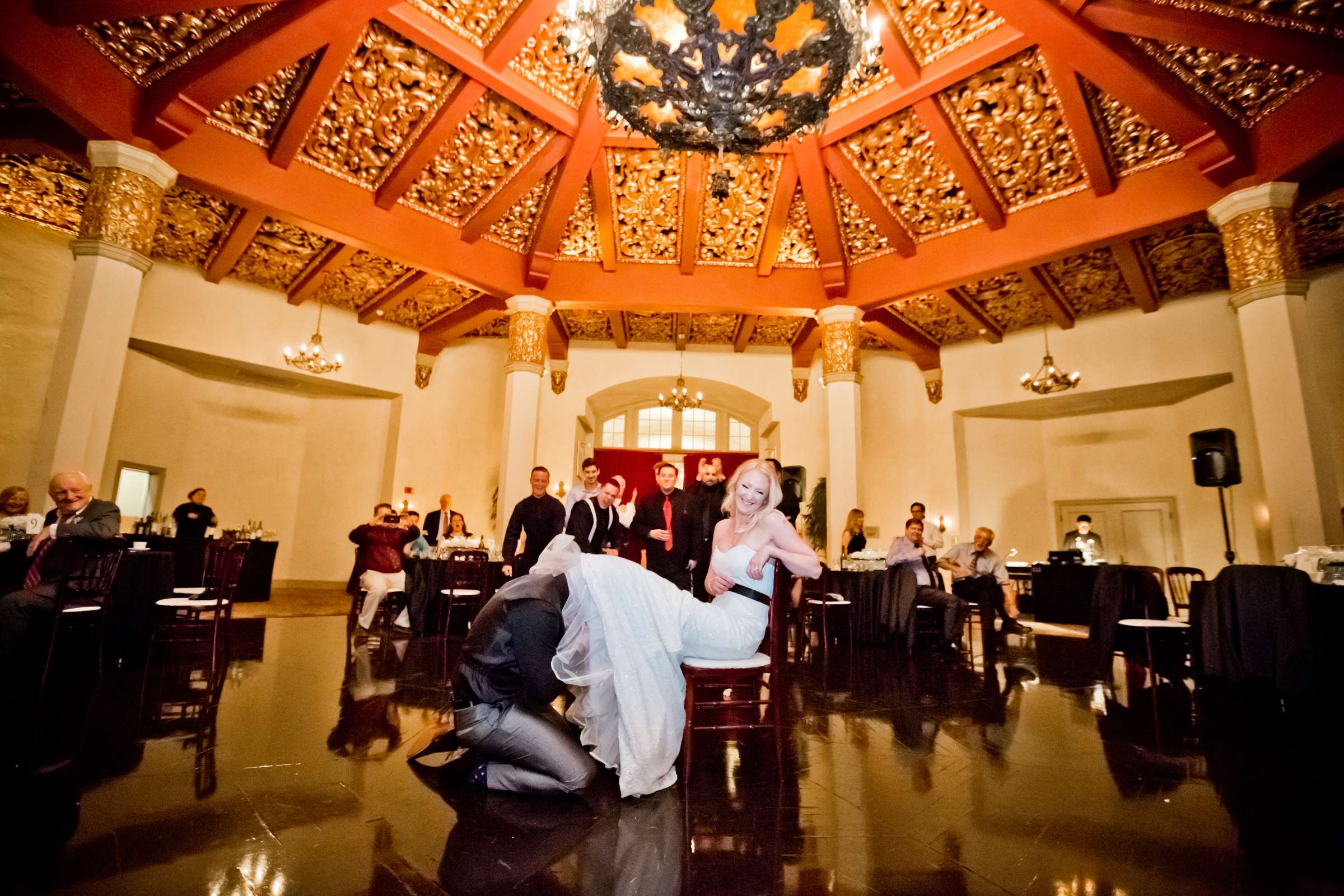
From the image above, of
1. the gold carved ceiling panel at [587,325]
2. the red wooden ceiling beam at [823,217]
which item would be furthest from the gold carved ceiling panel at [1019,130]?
the gold carved ceiling panel at [587,325]

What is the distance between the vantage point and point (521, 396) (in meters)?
8.94

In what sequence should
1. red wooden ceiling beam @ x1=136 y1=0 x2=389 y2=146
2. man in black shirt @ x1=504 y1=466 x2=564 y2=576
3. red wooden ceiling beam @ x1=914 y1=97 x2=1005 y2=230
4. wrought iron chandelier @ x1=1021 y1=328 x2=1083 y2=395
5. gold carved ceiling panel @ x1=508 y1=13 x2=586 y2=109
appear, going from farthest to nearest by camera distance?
wrought iron chandelier @ x1=1021 y1=328 x2=1083 y2=395 < red wooden ceiling beam @ x1=914 y1=97 x2=1005 y2=230 < gold carved ceiling panel @ x1=508 y1=13 x2=586 y2=109 < red wooden ceiling beam @ x1=136 y1=0 x2=389 y2=146 < man in black shirt @ x1=504 y1=466 x2=564 y2=576

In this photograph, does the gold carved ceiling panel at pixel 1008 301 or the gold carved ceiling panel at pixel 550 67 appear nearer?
the gold carved ceiling panel at pixel 550 67

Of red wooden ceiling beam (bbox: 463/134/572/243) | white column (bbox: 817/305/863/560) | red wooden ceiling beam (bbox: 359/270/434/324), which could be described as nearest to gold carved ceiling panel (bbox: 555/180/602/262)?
red wooden ceiling beam (bbox: 463/134/572/243)

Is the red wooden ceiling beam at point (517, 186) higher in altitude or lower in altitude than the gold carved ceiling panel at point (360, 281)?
higher

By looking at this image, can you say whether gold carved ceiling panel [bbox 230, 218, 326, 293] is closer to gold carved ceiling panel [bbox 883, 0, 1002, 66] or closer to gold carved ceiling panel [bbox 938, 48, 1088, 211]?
gold carved ceiling panel [bbox 883, 0, 1002, 66]

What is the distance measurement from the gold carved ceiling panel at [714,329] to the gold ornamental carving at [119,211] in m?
7.43

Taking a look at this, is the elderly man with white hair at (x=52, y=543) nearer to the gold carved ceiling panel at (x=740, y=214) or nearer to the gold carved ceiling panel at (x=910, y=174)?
the gold carved ceiling panel at (x=740, y=214)

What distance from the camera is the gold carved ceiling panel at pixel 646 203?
8.17 metres

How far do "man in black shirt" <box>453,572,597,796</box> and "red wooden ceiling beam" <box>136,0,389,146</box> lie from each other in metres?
6.02

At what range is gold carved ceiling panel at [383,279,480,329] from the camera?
33.4ft

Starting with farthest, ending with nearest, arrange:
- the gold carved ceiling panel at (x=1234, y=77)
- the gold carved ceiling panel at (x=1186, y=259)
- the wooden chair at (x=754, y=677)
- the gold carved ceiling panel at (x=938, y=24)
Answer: the gold carved ceiling panel at (x=1186, y=259) < the gold carved ceiling panel at (x=938, y=24) < the gold carved ceiling panel at (x=1234, y=77) < the wooden chair at (x=754, y=677)

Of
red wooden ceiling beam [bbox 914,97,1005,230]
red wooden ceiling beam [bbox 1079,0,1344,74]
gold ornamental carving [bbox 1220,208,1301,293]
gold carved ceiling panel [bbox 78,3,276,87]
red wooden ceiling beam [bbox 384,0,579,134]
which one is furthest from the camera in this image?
red wooden ceiling beam [bbox 914,97,1005,230]

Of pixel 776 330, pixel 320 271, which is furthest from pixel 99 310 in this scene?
pixel 776 330
